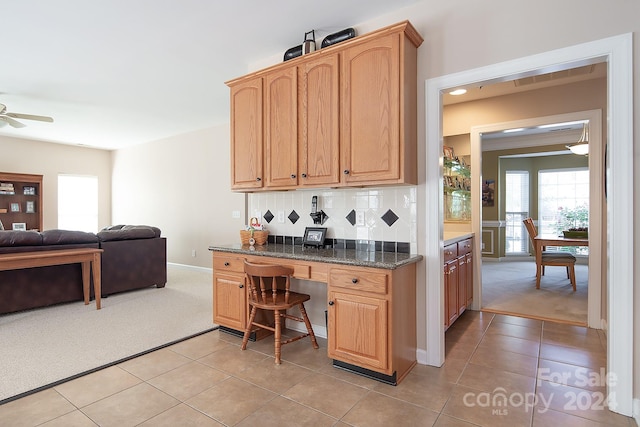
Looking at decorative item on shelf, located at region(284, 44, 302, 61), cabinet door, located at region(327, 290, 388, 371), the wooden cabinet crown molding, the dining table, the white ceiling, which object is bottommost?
cabinet door, located at region(327, 290, 388, 371)

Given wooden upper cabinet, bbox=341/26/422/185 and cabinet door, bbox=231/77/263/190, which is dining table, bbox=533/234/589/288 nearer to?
wooden upper cabinet, bbox=341/26/422/185

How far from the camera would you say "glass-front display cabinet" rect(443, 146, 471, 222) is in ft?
14.5

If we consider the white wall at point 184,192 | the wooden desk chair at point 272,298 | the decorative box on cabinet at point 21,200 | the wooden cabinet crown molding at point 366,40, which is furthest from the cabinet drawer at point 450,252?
the decorative box on cabinet at point 21,200

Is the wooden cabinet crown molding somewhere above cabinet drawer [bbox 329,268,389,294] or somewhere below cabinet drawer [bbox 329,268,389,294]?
above

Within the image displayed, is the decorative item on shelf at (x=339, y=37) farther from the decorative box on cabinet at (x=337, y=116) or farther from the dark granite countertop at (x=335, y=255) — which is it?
the dark granite countertop at (x=335, y=255)

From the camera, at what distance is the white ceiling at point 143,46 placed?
2568 mm

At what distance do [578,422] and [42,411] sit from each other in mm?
2980

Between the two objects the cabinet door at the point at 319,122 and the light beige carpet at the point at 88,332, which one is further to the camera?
the cabinet door at the point at 319,122

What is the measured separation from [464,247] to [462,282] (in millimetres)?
370

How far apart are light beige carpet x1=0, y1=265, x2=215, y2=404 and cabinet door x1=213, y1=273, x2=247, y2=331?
1.16 feet

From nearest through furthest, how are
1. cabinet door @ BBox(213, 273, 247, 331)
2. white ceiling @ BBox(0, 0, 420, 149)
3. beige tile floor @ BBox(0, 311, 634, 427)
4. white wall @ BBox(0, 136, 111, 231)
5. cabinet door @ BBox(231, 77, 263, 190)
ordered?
1. beige tile floor @ BBox(0, 311, 634, 427)
2. white ceiling @ BBox(0, 0, 420, 149)
3. cabinet door @ BBox(213, 273, 247, 331)
4. cabinet door @ BBox(231, 77, 263, 190)
5. white wall @ BBox(0, 136, 111, 231)

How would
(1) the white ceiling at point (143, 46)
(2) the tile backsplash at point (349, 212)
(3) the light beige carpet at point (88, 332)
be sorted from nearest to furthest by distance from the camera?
1. (3) the light beige carpet at point (88, 332)
2. (1) the white ceiling at point (143, 46)
3. (2) the tile backsplash at point (349, 212)

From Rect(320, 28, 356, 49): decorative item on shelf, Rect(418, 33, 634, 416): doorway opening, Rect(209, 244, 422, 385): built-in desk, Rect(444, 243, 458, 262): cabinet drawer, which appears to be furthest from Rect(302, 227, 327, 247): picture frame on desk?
Rect(418, 33, 634, 416): doorway opening

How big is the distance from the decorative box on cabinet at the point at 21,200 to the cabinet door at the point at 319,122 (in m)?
6.43
